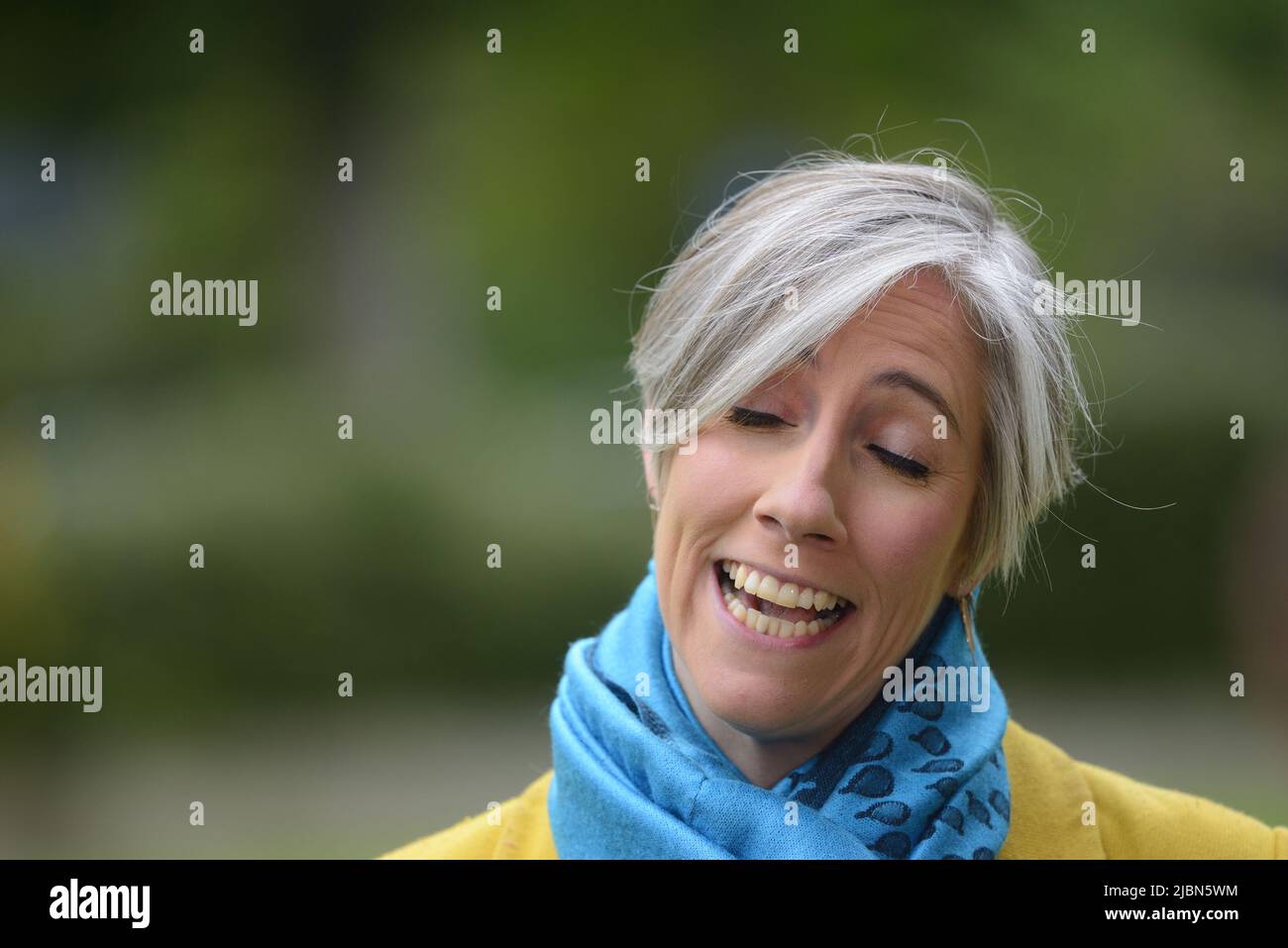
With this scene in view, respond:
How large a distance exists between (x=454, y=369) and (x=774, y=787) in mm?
1882

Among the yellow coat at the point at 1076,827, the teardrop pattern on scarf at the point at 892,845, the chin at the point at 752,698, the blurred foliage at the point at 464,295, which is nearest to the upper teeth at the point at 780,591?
the chin at the point at 752,698

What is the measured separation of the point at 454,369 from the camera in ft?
10.9

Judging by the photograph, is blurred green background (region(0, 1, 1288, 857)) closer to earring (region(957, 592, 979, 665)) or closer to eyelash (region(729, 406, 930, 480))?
earring (region(957, 592, 979, 665))

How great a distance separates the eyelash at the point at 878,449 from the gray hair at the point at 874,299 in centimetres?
2

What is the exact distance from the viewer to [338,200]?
3453mm

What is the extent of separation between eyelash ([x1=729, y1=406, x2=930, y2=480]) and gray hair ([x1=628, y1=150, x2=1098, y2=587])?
2 centimetres

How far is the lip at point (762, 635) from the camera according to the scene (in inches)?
63.9

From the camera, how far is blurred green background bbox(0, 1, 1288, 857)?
9.50 ft

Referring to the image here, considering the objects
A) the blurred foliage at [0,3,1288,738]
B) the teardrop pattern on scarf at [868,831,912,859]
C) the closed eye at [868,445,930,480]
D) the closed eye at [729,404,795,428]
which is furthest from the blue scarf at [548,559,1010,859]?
the blurred foliage at [0,3,1288,738]

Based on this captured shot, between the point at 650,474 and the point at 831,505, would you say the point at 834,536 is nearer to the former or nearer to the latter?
the point at 831,505

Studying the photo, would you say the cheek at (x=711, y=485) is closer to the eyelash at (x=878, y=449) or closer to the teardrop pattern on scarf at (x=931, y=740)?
the eyelash at (x=878, y=449)

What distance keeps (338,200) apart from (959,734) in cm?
248

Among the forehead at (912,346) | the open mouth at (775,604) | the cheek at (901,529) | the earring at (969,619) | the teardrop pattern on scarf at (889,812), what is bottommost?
the teardrop pattern on scarf at (889,812)
